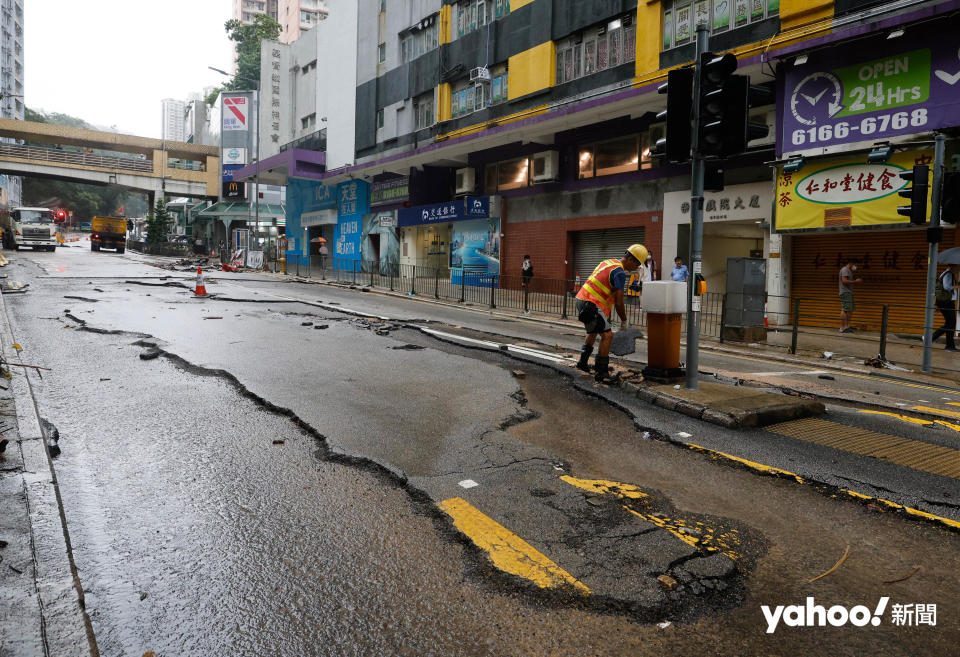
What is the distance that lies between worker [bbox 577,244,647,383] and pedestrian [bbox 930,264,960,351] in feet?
26.7

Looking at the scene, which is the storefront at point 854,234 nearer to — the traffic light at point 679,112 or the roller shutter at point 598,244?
the roller shutter at point 598,244

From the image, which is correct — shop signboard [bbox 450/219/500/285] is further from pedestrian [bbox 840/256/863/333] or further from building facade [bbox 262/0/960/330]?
pedestrian [bbox 840/256/863/333]

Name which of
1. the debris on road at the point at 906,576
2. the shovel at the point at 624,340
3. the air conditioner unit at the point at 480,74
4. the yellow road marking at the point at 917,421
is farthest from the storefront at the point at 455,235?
the debris on road at the point at 906,576

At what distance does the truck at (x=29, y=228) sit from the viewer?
41.3 m

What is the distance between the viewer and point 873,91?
14.5m

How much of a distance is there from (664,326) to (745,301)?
260 inches

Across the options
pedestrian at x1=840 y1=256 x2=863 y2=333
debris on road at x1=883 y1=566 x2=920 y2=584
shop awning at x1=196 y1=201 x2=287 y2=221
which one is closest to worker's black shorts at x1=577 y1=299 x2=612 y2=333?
debris on road at x1=883 y1=566 x2=920 y2=584

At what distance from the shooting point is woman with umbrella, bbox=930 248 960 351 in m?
12.0

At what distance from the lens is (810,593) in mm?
2895

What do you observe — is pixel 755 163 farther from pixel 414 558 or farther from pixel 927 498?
pixel 414 558

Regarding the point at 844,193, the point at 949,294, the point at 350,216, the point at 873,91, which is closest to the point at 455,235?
the point at 350,216

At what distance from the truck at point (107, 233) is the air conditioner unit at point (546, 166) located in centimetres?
3745

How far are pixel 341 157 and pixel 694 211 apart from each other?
34.5m

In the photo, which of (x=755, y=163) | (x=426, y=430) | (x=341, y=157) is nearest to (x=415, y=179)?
(x=341, y=157)
